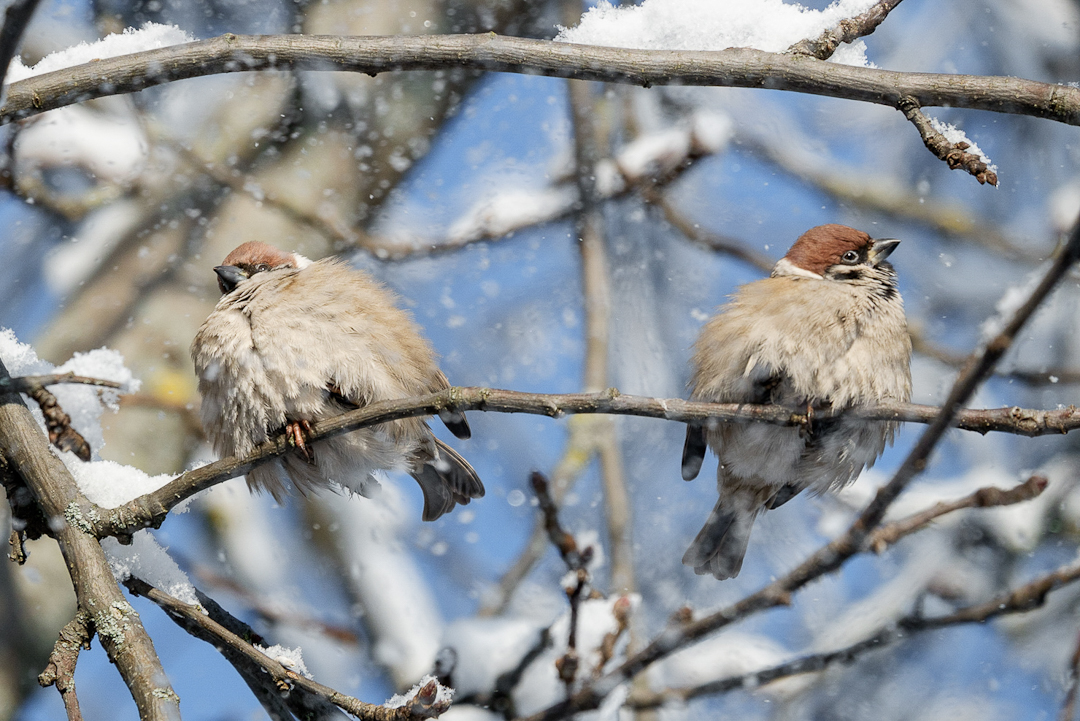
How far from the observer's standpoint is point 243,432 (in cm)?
258

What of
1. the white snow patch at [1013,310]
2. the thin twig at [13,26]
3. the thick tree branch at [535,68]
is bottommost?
the white snow patch at [1013,310]

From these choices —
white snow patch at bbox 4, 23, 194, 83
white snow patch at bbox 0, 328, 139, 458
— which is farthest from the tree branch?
white snow patch at bbox 4, 23, 194, 83

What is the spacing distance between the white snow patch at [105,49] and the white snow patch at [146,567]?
1431 millimetres

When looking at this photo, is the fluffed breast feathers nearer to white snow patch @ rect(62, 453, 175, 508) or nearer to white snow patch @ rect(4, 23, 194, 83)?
white snow patch @ rect(62, 453, 175, 508)

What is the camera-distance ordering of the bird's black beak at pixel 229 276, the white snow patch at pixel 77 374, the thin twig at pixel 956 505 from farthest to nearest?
the bird's black beak at pixel 229 276, the white snow patch at pixel 77 374, the thin twig at pixel 956 505

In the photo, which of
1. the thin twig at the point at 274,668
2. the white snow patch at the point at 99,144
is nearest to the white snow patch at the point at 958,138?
the thin twig at the point at 274,668

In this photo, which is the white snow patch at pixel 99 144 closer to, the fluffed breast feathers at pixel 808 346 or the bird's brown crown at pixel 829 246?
the fluffed breast feathers at pixel 808 346

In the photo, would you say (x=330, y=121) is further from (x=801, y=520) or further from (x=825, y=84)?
(x=801, y=520)

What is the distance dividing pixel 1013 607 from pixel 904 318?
1.10 m

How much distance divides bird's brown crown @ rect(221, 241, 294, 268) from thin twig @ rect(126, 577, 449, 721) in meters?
1.21

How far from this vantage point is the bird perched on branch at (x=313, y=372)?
100 inches

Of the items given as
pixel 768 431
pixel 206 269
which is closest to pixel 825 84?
pixel 768 431

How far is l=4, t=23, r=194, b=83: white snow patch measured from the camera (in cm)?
261

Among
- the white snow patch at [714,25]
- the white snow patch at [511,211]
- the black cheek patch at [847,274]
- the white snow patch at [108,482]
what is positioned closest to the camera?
the white snow patch at [108,482]
